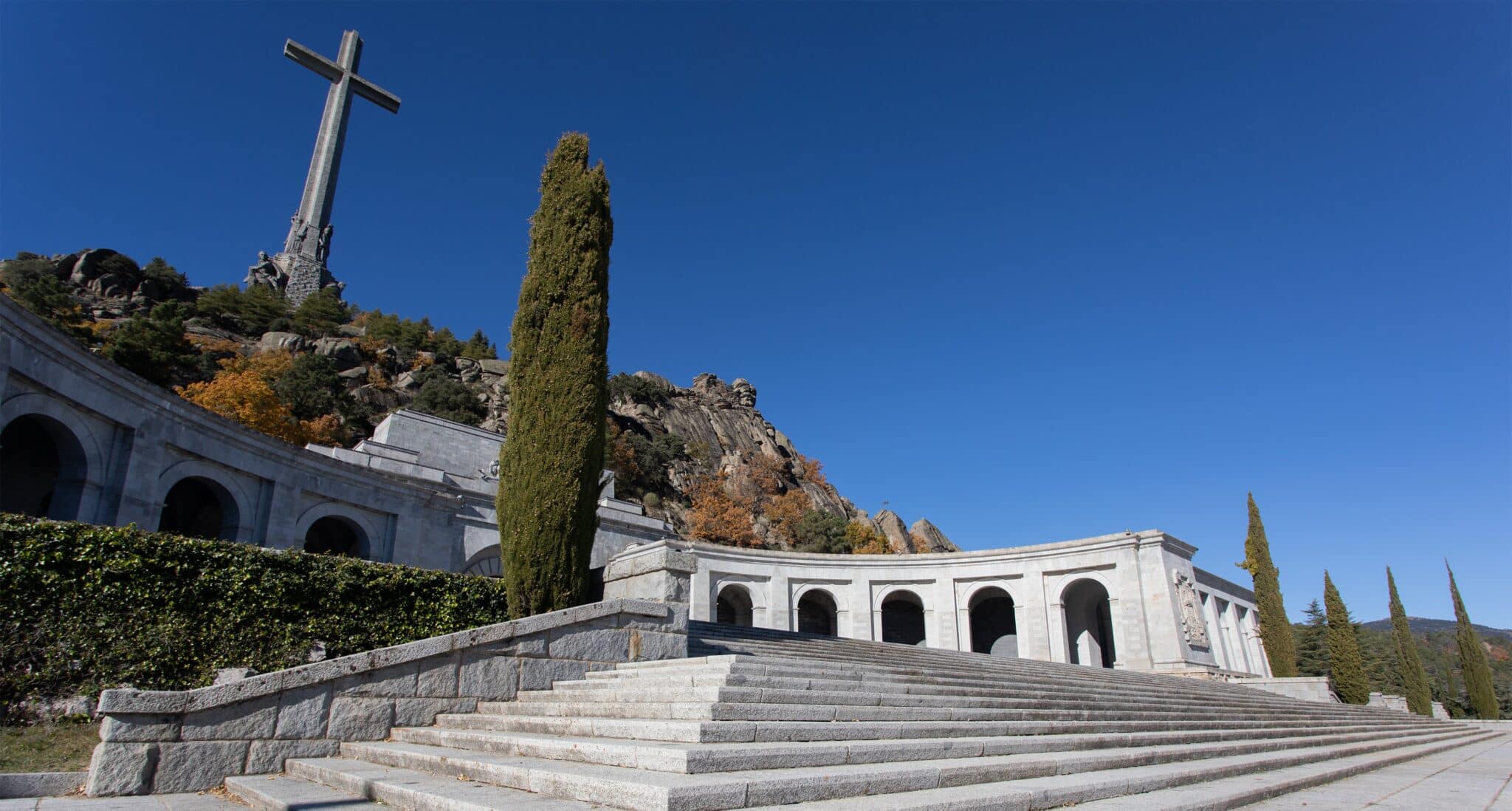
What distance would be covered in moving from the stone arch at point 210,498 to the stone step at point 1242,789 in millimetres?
19385

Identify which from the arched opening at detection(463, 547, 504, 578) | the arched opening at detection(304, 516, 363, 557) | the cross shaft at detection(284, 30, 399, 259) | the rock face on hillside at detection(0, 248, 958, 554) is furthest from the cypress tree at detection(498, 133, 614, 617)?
the cross shaft at detection(284, 30, 399, 259)

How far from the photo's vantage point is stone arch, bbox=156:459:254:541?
1745 cm

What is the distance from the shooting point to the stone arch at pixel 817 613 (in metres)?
32.9

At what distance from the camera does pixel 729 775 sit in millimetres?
4746

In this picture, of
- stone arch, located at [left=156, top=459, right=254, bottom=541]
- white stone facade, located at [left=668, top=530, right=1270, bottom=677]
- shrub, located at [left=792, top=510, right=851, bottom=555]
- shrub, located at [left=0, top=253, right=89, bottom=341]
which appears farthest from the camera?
shrub, located at [left=792, top=510, right=851, bottom=555]

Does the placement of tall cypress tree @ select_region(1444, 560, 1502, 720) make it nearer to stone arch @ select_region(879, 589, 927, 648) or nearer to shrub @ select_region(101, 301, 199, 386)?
stone arch @ select_region(879, 589, 927, 648)

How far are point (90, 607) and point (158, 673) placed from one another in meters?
1.03

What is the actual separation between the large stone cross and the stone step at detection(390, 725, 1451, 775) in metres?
70.7

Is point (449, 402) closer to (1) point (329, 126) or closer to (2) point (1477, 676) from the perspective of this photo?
(1) point (329, 126)

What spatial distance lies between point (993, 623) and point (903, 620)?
3.86 m

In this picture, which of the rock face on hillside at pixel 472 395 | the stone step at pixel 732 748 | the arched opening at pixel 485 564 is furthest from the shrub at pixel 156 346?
the stone step at pixel 732 748

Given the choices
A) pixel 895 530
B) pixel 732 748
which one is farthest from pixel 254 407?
pixel 895 530

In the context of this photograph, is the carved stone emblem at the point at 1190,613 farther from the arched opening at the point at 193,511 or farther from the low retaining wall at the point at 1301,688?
the arched opening at the point at 193,511

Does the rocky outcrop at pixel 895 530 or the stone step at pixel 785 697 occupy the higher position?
the rocky outcrop at pixel 895 530
